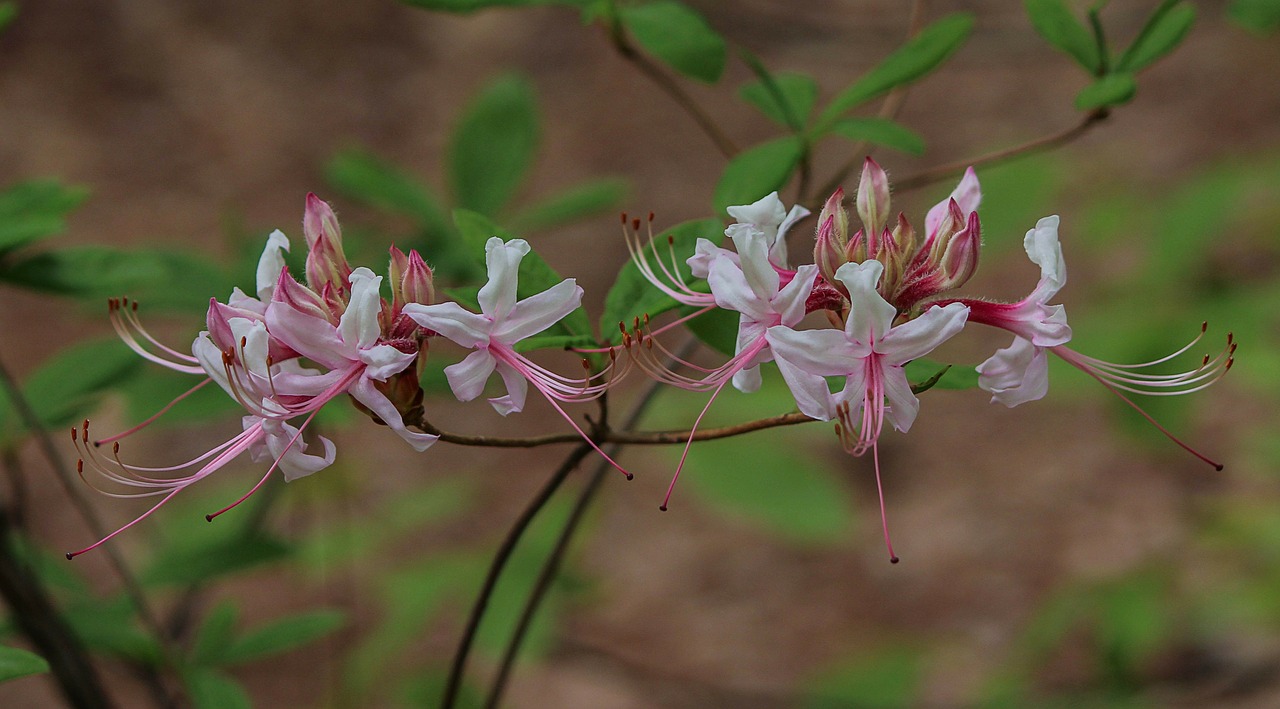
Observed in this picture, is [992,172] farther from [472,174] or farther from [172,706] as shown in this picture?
[172,706]

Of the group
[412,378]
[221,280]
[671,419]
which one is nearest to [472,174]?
[221,280]

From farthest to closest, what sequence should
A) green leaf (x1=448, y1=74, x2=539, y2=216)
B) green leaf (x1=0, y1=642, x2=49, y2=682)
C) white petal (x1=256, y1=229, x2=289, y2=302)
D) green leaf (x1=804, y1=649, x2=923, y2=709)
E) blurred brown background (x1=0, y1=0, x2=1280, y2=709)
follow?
blurred brown background (x1=0, y1=0, x2=1280, y2=709) < green leaf (x1=804, y1=649, x2=923, y2=709) < green leaf (x1=448, y1=74, x2=539, y2=216) < white petal (x1=256, y1=229, x2=289, y2=302) < green leaf (x1=0, y1=642, x2=49, y2=682)

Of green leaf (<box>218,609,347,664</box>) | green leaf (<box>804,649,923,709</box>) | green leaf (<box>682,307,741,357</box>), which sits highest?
green leaf (<box>682,307,741,357</box>)

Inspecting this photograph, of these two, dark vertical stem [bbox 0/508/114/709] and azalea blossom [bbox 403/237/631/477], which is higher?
azalea blossom [bbox 403/237/631/477]

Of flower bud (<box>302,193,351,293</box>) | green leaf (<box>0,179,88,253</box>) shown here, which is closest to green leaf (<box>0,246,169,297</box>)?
green leaf (<box>0,179,88,253</box>)

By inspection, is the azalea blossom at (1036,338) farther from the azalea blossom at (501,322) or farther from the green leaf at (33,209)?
the green leaf at (33,209)

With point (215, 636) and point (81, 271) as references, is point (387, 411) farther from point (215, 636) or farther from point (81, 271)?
point (215, 636)

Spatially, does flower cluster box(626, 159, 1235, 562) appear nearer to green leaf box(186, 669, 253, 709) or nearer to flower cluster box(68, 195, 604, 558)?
flower cluster box(68, 195, 604, 558)

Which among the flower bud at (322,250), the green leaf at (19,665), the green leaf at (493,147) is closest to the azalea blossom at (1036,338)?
the flower bud at (322,250)

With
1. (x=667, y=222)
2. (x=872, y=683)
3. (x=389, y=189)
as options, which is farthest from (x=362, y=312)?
(x=667, y=222)
